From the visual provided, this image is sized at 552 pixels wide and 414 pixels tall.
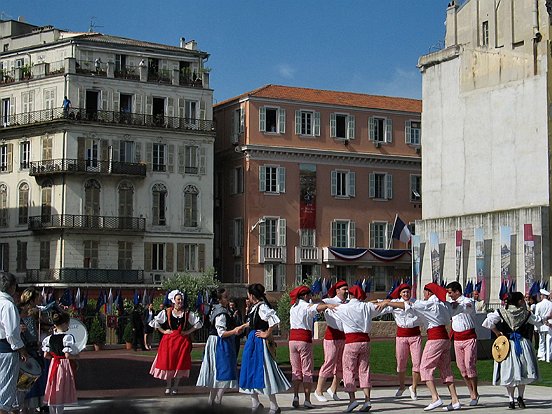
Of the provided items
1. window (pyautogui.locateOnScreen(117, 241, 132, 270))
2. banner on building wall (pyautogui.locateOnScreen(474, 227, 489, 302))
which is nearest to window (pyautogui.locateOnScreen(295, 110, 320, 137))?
window (pyautogui.locateOnScreen(117, 241, 132, 270))

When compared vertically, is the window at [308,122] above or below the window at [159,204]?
above

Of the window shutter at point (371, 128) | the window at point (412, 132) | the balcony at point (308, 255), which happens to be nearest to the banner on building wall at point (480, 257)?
the balcony at point (308, 255)

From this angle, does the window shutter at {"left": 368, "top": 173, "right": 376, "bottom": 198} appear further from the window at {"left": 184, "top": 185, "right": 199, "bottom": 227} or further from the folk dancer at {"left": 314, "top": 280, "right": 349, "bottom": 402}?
the folk dancer at {"left": 314, "top": 280, "right": 349, "bottom": 402}

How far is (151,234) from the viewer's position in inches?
2562

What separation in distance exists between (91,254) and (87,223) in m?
1.90

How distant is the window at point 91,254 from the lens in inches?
2463

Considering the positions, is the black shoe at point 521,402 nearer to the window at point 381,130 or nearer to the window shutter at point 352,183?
the window shutter at point 352,183

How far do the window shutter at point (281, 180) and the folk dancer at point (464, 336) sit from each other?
50.1m

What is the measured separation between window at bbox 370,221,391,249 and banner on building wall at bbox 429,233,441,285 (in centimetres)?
1465

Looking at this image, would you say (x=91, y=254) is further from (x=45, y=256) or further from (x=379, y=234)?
(x=379, y=234)

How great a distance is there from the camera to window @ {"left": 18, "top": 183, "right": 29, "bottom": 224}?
6469 cm

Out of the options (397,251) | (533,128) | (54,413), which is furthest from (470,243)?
(54,413)

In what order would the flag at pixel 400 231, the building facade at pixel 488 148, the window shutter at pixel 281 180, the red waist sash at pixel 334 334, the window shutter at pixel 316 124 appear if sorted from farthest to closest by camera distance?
the window shutter at pixel 316 124 < the window shutter at pixel 281 180 < the flag at pixel 400 231 < the building facade at pixel 488 148 < the red waist sash at pixel 334 334

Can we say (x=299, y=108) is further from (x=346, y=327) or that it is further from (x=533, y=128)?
(x=346, y=327)
